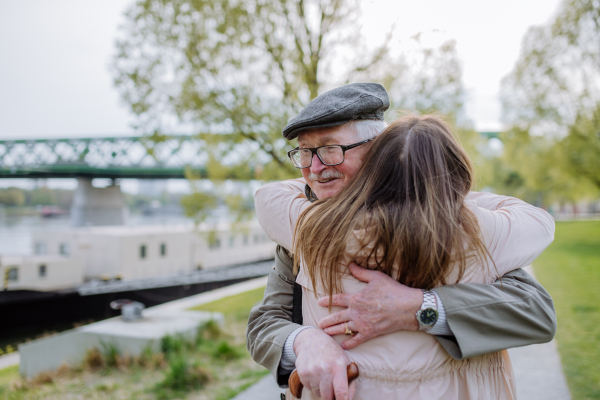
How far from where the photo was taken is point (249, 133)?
25.5ft

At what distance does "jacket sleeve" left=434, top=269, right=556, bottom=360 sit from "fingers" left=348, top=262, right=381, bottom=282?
205mm

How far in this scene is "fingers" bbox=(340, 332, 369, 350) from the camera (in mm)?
1146

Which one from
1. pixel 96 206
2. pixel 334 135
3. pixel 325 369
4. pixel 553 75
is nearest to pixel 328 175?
pixel 334 135

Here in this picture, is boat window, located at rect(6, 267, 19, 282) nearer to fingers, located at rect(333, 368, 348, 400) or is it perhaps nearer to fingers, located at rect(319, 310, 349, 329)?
fingers, located at rect(319, 310, 349, 329)

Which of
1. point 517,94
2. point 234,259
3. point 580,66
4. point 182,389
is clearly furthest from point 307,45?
point 234,259

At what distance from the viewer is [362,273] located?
46.4 inches

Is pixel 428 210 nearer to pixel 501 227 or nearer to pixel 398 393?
pixel 501 227

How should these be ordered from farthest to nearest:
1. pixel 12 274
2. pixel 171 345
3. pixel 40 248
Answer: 1. pixel 40 248
2. pixel 12 274
3. pixel 171 345

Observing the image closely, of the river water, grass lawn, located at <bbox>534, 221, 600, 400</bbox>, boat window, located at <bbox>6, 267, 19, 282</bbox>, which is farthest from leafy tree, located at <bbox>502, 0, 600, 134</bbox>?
boat window, located at <bbox>6, 267, 19, 282</bbox>

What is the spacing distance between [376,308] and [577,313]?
794cm

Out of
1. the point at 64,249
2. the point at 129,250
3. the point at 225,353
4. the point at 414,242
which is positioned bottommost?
the point at 64,249

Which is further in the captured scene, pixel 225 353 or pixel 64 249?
pixel 64 249

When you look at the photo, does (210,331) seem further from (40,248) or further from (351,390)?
(40,248)

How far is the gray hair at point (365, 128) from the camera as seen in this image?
1.38 m
